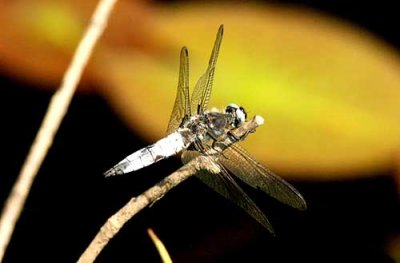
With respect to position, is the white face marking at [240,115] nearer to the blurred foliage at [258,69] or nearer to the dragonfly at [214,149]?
the dragonfly at [214,149]

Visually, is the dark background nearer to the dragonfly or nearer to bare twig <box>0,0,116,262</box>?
the dragonfly

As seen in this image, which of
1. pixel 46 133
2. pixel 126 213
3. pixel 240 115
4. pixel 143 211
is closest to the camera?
pixel 126 213

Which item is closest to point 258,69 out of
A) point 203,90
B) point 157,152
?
point 203,90

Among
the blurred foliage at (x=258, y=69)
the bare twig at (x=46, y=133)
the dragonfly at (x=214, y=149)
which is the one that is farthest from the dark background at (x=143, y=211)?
the bare twig at (x=46, y=133)

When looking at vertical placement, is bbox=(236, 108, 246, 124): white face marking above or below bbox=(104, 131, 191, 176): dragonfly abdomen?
above

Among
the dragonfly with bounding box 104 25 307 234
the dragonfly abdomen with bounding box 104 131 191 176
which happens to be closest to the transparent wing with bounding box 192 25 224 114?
the dragonfly with bounding box 104 25 307 234

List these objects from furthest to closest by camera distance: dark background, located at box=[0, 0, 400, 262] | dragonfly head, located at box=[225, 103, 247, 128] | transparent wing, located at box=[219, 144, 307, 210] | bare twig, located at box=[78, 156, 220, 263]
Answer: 1. dark background, located at box=[0, 0, 400, 262]
2. dragonfly head, located at box=[225, 103, 247, 128]
3. transparent wing, located at box=[219, 144, 307, 210]
4. bare twig, located at box=[78, 156, 220, 263]

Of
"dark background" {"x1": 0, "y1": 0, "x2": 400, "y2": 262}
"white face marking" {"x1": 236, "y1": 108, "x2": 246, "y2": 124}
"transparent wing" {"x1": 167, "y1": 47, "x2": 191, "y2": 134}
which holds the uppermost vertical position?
"transparent wing" {"x1": 167, "y1": 47, "x2": 191, "y2": 134}

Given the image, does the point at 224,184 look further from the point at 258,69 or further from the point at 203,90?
the point at 258,69
